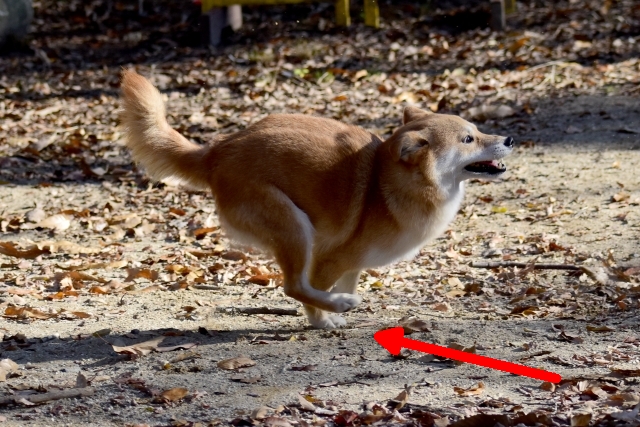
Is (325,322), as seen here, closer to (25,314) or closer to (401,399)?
(401,399)

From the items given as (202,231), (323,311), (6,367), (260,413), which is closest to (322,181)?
(323,311)

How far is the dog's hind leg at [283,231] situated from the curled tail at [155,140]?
27cm

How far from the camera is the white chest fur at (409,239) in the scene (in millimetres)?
5285

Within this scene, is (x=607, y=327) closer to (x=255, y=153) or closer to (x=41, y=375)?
(x=255, y=153)

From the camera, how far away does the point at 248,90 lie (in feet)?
39.1

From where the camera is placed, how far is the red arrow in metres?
4.44

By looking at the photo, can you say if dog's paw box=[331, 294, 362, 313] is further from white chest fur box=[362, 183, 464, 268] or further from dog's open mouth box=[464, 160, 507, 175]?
dog's open mouth box=[464, 160, 507, 175]

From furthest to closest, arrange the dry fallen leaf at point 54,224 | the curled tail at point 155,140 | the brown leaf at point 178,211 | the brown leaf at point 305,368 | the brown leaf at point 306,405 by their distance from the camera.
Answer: the brown leaf at point 178,211 → the dry fallen leaf at point 54,224 → the curled tail at point 155,140 → the brown leaf at point 305,368 → the brown leaf at point 306,405

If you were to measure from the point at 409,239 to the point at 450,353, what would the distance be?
32.7 inches

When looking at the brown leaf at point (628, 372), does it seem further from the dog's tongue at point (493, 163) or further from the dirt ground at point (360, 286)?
the dog's tongue at point (493, 163)

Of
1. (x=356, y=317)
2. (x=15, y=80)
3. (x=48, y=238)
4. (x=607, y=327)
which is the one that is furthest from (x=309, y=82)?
(x=607, y=327)

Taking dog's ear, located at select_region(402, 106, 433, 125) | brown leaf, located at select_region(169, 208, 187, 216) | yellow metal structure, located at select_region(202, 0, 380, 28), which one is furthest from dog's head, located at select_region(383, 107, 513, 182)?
yellow metal structure, located at select_region(202, 0, 380, 28)

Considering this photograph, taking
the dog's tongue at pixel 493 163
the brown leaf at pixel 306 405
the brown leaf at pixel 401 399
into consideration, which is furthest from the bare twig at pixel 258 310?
the brown leaf at pixel 401 399

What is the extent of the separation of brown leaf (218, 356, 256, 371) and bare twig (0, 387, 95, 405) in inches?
26.3
